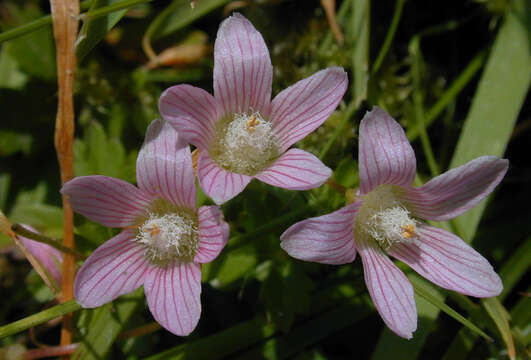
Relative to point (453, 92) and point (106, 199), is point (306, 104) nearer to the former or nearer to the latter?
point (106, 199)

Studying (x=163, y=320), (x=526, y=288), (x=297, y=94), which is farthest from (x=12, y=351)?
(x=526, y=288)

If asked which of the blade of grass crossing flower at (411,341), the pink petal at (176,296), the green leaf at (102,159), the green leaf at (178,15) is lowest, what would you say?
the blade of grass crossing flower at (411,341)

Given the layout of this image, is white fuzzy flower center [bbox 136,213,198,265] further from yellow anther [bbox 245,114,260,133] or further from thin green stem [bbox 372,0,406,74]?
thin green stem [bbox 372,0,406,74]

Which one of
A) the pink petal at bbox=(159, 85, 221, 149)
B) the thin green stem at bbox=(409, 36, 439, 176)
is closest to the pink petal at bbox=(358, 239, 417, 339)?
the pink petal at bbox=(159, 85, 221, 149)

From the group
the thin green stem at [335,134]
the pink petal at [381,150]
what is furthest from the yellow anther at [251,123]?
the pink petal at [381,150]

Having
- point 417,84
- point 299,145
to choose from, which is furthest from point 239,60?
point 417,84

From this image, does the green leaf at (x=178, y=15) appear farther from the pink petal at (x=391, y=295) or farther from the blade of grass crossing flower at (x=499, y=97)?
the pink petal at (x=391, y=295)
